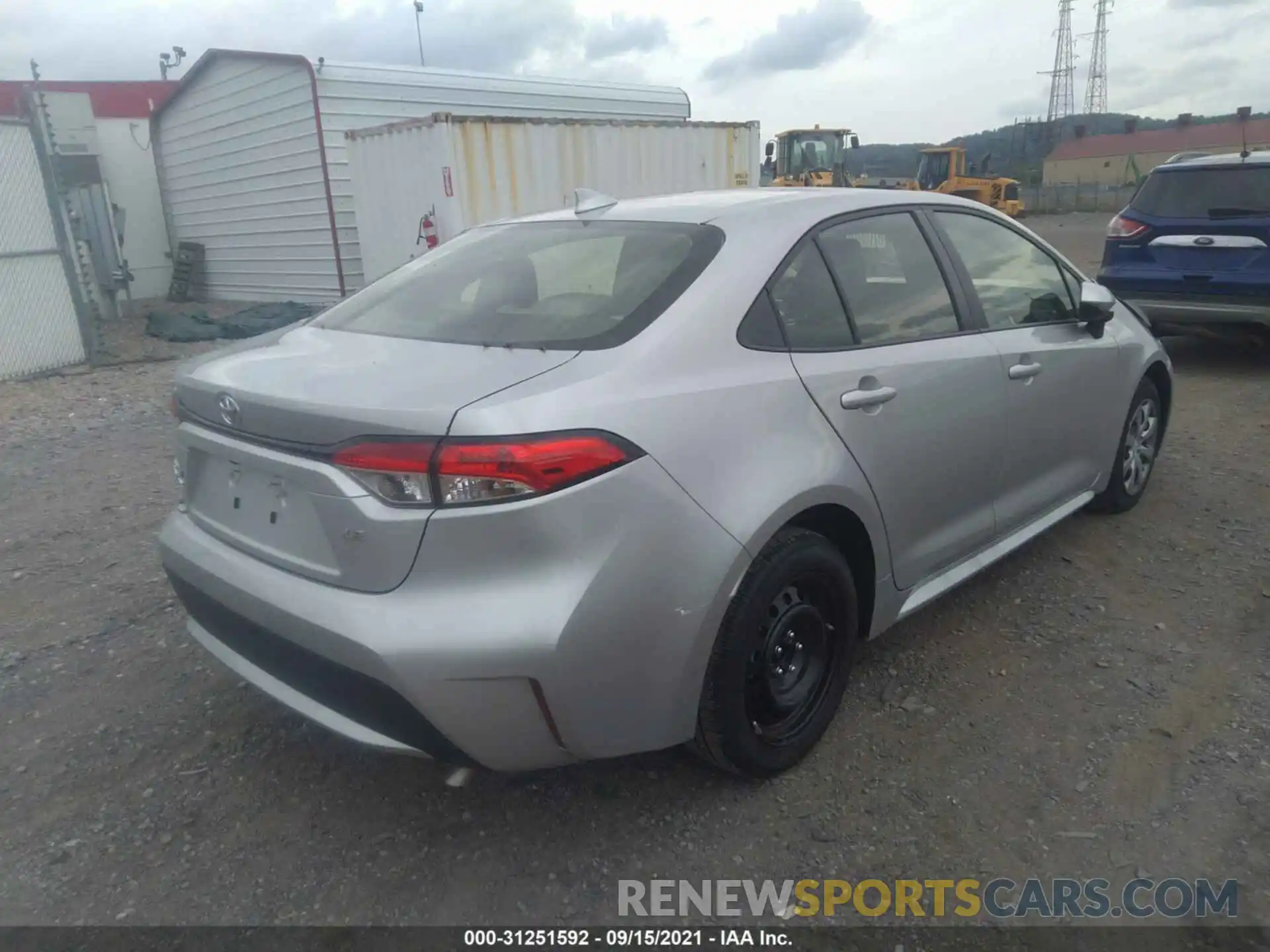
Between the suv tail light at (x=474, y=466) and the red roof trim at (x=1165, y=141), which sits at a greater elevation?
the red roof trim at (x=1165, y=141)

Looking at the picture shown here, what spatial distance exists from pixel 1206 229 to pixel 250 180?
13179 mm

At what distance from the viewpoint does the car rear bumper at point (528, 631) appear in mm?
1988

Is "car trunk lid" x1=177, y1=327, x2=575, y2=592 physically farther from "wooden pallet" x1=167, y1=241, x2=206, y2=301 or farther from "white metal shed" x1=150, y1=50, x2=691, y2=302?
"wooden pallet" x1=167, y1=241, x2=206, y2=301

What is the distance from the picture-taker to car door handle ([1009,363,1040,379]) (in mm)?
3336

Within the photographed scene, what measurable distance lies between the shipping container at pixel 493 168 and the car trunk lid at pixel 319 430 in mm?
7033

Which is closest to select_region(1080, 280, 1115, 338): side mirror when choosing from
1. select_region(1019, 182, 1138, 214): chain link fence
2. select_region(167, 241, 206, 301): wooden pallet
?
select_region(167, 241, 206, 301): wooden pallet

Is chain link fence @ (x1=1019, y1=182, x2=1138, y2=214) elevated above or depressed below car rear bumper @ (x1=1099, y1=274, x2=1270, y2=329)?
below

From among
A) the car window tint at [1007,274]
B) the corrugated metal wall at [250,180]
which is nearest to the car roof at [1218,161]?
the car window tint at [1007,274]

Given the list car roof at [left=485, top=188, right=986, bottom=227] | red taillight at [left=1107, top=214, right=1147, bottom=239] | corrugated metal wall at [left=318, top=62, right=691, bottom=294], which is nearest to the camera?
car roof at [left=485, top=188, right=986, bottom=227]

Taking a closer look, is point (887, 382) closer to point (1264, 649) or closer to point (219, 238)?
point (1264, 649)

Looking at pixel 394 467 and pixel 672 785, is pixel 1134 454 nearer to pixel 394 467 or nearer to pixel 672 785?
pixel 672 785

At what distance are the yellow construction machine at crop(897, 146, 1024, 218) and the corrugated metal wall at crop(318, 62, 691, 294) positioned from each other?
12975 millimetres

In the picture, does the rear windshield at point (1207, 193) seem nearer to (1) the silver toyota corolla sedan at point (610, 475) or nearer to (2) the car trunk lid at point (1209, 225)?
(2) the car trunk lid at point (1209, 225)

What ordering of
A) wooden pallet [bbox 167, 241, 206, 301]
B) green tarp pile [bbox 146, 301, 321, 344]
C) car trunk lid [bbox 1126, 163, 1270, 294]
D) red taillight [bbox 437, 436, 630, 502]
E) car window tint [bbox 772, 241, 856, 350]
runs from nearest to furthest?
red taillight [bbox 437, 436, 630, 502] → car window tint [bbox 772, 241, 856, 350] → car trunk lid [bbox 1126, 163, 1270, 294] → green tarp pile [bbox 146, 301, 321, 344] → wooden pallet [bbox 167, 241, 206, 301]
